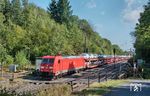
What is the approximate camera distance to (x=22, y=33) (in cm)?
10156

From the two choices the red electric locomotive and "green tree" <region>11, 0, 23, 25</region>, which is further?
"green tree" <region>11, 0, 23, 25</region>

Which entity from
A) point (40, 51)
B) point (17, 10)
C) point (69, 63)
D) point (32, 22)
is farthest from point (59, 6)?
point (69, 63)

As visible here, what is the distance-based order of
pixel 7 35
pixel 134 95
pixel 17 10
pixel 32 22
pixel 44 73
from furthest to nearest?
1. pixel 17 10
2. pixel 32 22
3. pixel 7 35
4. pixel 44 73
5. pixel 134 95

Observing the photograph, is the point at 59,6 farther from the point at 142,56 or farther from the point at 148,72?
the point at 148,72

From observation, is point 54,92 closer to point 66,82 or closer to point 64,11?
point 66,82

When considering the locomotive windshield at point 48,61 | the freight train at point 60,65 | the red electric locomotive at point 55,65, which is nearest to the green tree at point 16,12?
the freight train at point 60,65

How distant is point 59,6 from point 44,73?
93431 millimetres

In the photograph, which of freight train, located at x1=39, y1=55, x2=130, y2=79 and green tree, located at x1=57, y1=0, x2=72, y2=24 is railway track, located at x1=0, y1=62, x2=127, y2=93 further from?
green tree, located at x1=57, y1=0, x2=72, y2=24

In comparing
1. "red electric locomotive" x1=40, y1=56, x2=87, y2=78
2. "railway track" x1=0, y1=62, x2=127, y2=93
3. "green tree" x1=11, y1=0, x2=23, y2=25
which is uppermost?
"green tree" x1=11, y1=0, x2=23, y2=25

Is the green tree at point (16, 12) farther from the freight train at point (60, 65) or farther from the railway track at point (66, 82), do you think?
the railway track at point (66, 82)

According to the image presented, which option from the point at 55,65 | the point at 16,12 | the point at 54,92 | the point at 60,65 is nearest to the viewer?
the point at 54,92

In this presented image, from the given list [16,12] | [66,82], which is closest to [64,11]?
[16,12]

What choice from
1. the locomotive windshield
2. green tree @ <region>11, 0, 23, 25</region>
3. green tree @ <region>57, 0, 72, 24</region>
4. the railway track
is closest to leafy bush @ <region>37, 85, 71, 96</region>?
the railway track

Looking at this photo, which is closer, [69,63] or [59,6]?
[69,63]
